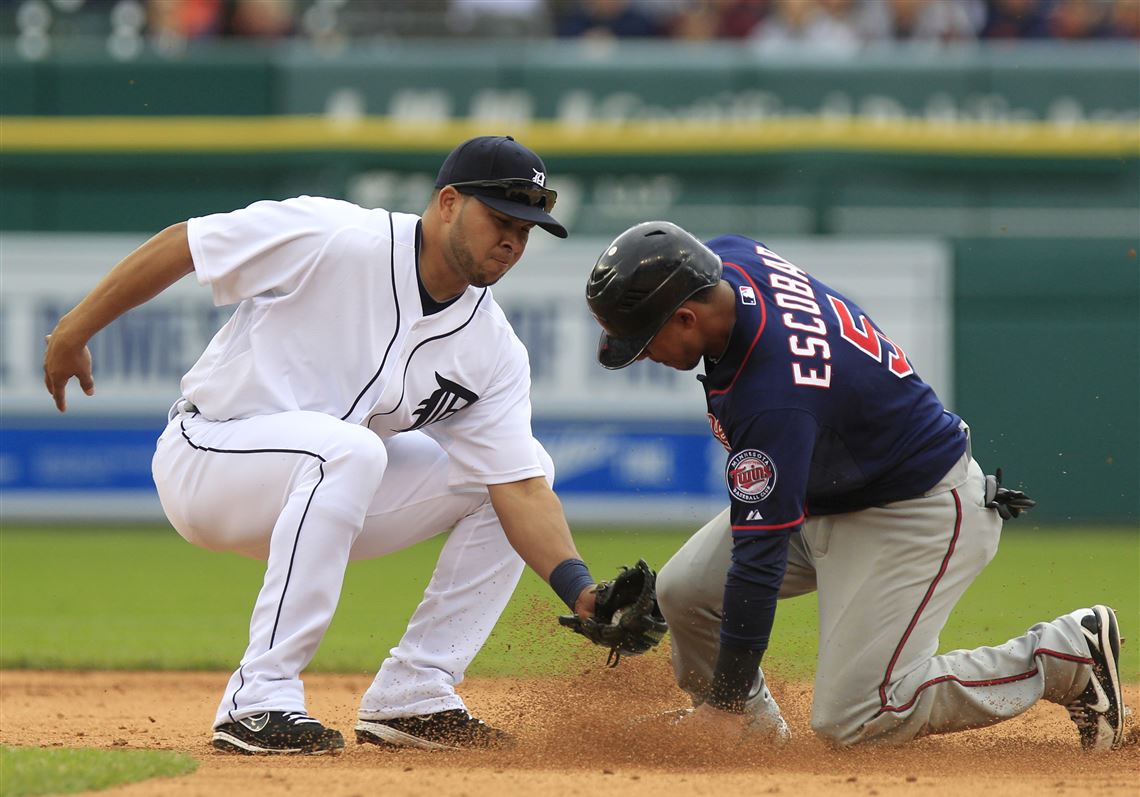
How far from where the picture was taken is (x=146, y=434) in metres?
9.74

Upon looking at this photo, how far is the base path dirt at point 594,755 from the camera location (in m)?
3.52

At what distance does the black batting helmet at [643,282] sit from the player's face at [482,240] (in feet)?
1.06

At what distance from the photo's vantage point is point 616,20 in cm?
Answer: 1229

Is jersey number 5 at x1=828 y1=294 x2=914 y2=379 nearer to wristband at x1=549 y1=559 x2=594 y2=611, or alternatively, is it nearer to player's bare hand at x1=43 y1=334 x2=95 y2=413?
wristband at x1=549 y1=559 x2=594 y2=611

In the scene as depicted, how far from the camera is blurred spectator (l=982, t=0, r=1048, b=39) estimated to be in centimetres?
1219

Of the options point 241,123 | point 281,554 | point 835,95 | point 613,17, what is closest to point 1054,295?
point 835,95

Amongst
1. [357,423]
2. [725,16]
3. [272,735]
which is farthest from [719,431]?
[725,16]

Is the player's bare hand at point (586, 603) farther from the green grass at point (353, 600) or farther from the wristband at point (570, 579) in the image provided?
the green grass at point (353, 600)

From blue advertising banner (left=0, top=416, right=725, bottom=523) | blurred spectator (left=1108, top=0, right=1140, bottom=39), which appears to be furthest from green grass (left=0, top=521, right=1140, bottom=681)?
blurred spectator (left=1108, top=0, right=1140, bottom=39)

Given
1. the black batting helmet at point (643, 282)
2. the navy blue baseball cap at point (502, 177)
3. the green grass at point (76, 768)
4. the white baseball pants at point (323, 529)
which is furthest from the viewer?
the navy blue baseball cap at point (502, 177)

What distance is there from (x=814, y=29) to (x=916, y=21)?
842 millimetres

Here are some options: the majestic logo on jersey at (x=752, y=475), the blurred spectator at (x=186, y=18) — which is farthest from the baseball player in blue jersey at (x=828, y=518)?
the blurred spectator at (x=186, y=18)

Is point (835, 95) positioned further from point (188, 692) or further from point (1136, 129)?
point (188, 692)

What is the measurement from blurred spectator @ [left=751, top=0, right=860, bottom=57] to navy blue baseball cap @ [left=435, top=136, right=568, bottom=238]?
789 cm
